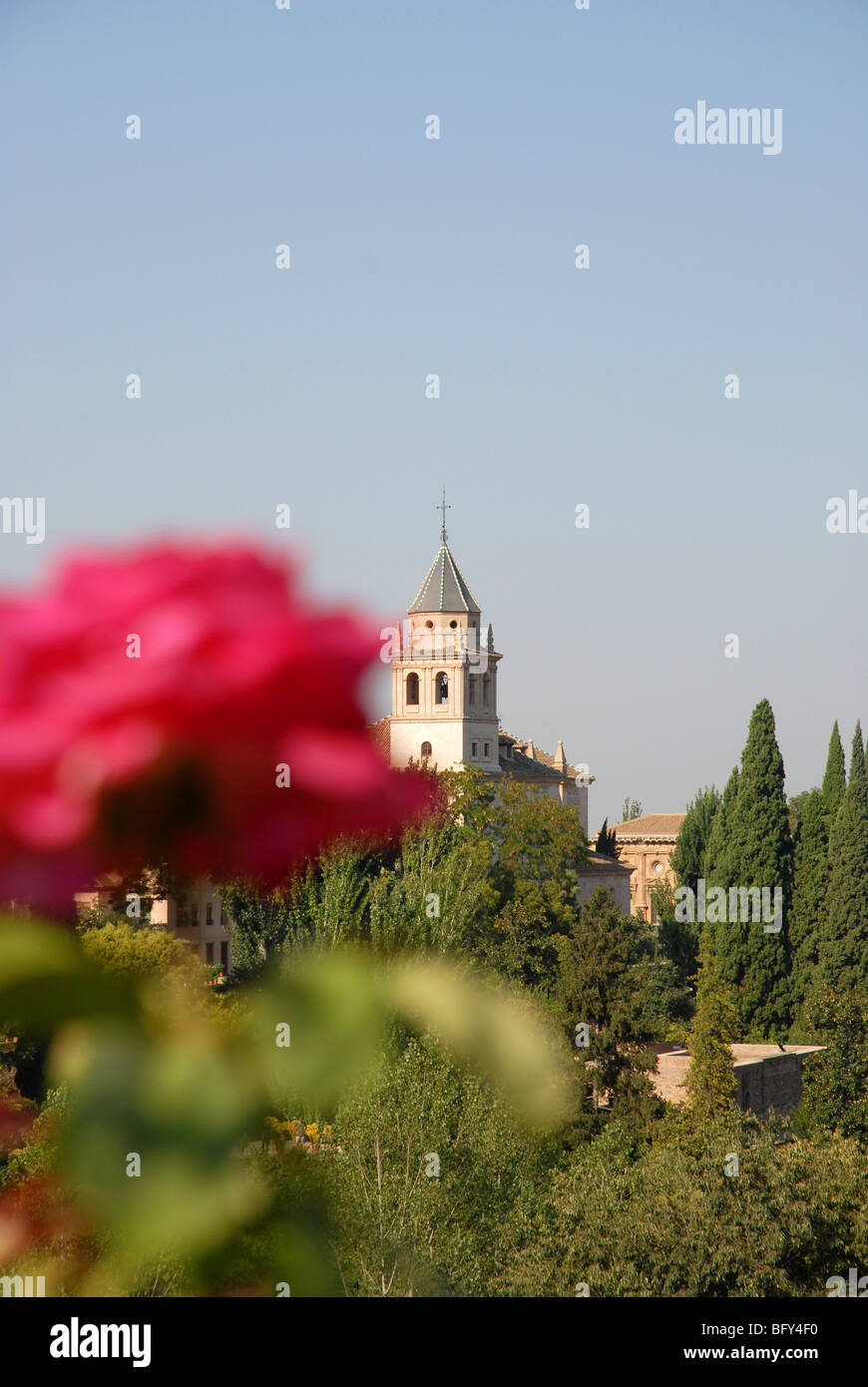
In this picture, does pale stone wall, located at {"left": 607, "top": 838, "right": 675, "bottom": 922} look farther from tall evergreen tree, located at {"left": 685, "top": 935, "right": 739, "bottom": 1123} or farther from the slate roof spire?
tall evergreen tree, located at {"left": 685, "top": 935, "right": 739, "bottom": 1123}

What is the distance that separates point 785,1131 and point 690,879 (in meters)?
26.3

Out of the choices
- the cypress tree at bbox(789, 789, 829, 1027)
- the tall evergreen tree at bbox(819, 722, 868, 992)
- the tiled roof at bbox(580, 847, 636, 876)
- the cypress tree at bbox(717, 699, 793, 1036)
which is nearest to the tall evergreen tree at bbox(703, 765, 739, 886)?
the cypress tree at bbox(717, 699, 793, 1036)

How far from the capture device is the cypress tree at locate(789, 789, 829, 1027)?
47875 mm

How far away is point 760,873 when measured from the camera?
166 feet

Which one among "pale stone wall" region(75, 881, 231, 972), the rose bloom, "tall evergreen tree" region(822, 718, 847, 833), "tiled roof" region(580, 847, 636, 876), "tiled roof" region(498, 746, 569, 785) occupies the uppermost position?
"tiled roof" region(498, 746, 569, 785)

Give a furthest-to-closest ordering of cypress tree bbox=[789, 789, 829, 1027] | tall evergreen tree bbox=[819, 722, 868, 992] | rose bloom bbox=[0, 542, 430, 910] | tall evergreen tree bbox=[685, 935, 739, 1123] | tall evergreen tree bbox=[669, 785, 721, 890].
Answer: tall evergreen tree bbox=[669, 785, 721, 890]
cypress tree bbox=[789, 789, 829, 1027]
tall evergreen tree bbox=[819, 722, 868, 992]
tall evergreen tree bbox=[685, 935, 739, 1123]
rose bloom bbox=[0, 542, 430, 910]

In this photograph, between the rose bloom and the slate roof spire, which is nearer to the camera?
the rose bloom

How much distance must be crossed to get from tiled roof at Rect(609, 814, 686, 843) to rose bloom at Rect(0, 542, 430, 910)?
9148 centimetres

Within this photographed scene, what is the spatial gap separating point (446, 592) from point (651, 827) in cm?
2900

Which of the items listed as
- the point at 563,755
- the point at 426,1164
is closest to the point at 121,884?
the point at 426,1164

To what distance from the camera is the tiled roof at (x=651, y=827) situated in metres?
92.7

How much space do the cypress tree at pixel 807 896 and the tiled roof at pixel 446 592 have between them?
22.9 m

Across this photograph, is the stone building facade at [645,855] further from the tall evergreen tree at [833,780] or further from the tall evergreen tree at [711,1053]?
the tall evergreen tree at [711,1053]
